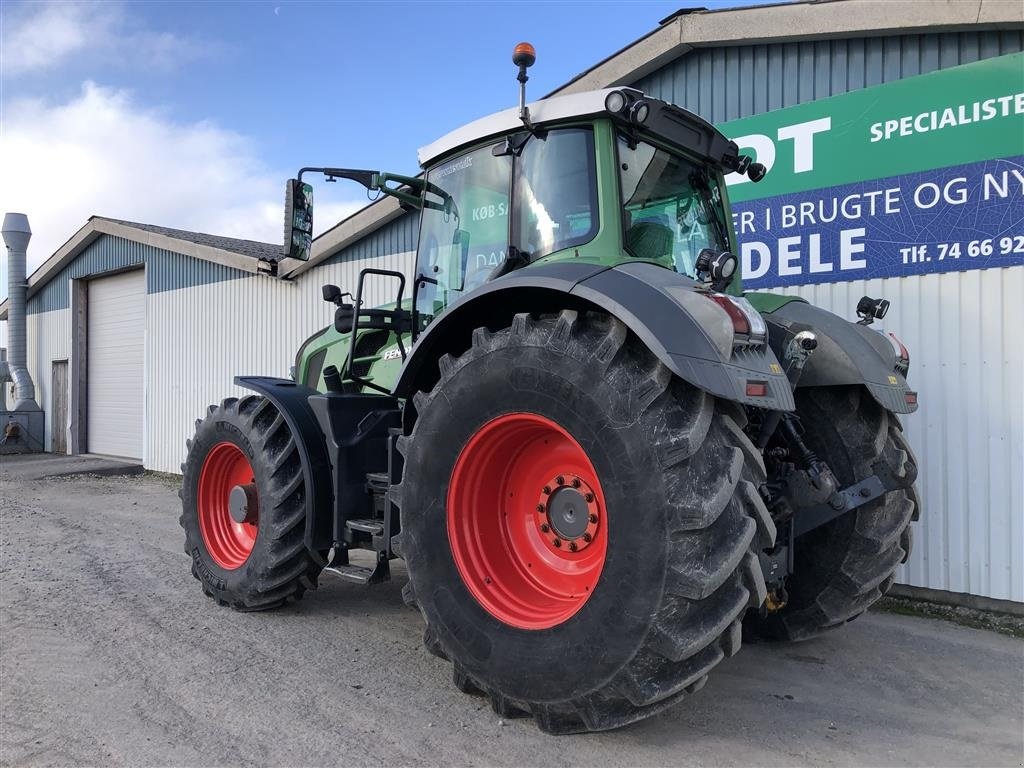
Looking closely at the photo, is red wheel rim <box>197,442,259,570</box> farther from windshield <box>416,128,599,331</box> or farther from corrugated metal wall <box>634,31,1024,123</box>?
corrugated metal wall <box>634,31,1024,123</box>

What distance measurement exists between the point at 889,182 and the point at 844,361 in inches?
107

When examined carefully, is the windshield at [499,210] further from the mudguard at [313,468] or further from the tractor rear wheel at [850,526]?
the tractor rear wheel at [850,526]

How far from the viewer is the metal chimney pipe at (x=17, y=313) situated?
1884cm

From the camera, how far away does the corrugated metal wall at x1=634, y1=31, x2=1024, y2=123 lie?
5.54m

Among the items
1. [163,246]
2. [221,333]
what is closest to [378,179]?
[221,333]

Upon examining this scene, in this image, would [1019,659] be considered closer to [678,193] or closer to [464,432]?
[678,193]

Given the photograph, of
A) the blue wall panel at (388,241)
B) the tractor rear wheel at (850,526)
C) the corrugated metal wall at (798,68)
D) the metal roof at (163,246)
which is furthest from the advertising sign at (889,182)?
the metal roof at (163,246)

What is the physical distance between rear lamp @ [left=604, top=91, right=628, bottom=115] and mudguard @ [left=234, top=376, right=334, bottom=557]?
251cm

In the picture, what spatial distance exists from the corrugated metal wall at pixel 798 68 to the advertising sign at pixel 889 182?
15cm

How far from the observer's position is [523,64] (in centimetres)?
376

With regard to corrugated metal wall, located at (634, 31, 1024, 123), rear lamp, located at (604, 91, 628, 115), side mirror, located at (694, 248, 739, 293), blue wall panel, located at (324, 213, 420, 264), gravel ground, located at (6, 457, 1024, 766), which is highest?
corrugated metal wall, located at (634, 31, 1024, 123)

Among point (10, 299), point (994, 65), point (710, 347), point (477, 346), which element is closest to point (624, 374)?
point (710, 347)

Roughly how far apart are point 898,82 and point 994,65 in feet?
2.08

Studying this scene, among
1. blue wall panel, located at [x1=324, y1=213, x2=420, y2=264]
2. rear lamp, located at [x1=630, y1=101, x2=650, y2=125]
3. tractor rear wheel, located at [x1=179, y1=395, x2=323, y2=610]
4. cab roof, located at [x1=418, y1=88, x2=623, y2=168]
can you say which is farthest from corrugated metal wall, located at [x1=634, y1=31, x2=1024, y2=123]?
tractor rear wheel, located at [x1=179, y1=395, x2=323, y2=610]
